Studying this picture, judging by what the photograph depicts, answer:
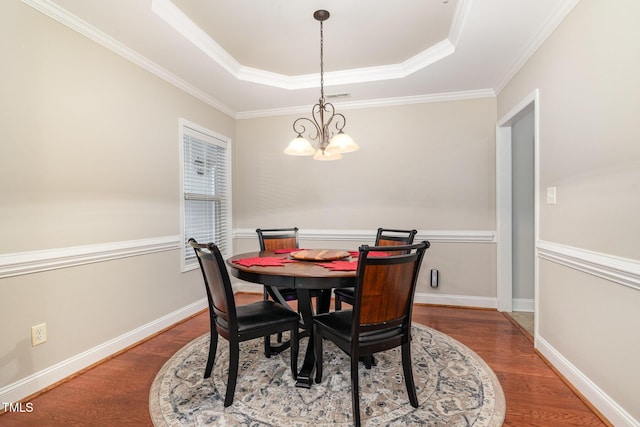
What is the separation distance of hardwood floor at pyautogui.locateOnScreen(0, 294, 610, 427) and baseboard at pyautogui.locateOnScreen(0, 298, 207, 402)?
0.06 metres

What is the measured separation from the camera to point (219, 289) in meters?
1.74

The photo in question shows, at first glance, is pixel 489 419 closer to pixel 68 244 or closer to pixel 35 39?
pixel 68 244

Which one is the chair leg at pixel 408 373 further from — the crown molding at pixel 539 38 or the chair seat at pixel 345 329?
the crown molding at pixel 539 38

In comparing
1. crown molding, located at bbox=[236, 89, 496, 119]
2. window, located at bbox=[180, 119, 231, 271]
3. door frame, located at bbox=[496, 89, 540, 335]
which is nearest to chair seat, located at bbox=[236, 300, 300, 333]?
window, located at bbox=[180, 119, 231, 271]

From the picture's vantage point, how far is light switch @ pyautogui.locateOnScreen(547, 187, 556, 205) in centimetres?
217

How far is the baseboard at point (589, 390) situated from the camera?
1.51m

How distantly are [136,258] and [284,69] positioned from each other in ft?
7.60

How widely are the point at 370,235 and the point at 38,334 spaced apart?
3060mm

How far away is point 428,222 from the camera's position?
11.8 ft

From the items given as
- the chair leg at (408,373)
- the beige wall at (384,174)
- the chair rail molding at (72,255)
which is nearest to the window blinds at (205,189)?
the beige wall at (384,174)

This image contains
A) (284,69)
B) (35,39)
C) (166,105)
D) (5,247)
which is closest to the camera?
(5,247)

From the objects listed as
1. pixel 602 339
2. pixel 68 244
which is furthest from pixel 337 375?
pixel 68 244

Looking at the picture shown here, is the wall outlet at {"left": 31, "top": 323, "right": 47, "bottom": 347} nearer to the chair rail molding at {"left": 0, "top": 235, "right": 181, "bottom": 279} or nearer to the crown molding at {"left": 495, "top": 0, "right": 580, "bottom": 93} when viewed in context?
the chair rail molding at {"left": 0, "top": 235, "right": 181, "bottom": 279}

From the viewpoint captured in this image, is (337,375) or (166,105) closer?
(337,375)
